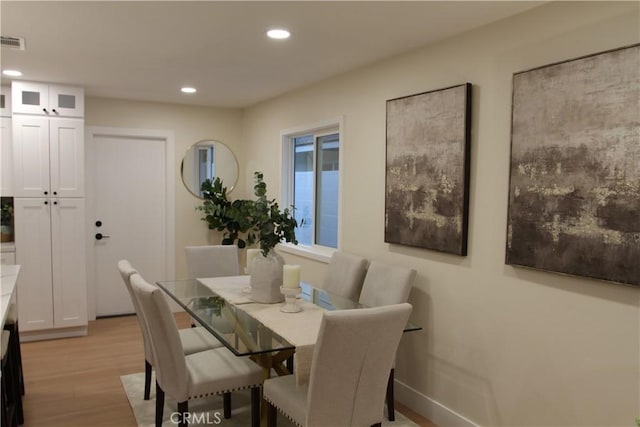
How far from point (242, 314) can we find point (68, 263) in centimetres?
270

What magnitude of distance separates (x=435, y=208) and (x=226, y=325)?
1377mm

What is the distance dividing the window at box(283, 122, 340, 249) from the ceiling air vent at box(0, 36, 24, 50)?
2.27 metres

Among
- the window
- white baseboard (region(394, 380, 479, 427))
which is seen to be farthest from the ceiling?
white baseboard (region(394, 380, 479, 427))

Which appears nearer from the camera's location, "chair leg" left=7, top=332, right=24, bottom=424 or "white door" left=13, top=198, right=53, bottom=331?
"chair leg" left=7, top=332, right=24, bottom=424

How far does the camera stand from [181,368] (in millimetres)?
2385

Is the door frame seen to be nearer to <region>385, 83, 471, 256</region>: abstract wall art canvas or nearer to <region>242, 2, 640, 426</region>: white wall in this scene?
<region>242, 2, 640, 426</region>: white wall

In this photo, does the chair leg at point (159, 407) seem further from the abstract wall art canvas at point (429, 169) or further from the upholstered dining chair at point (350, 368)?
the abstract wall art canvas at point (429, 169)

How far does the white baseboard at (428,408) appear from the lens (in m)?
2.85

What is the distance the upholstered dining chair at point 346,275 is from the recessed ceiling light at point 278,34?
156 cm

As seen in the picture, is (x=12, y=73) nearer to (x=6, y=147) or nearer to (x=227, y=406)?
(x=6, y=147)

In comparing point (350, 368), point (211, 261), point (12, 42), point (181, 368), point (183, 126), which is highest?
point (12, 42)

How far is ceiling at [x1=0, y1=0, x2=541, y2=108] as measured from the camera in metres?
2.42

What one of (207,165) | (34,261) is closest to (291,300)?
(34,261)

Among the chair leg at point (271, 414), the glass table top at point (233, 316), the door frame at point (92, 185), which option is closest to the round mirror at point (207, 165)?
the door frame at point (92, 185)
